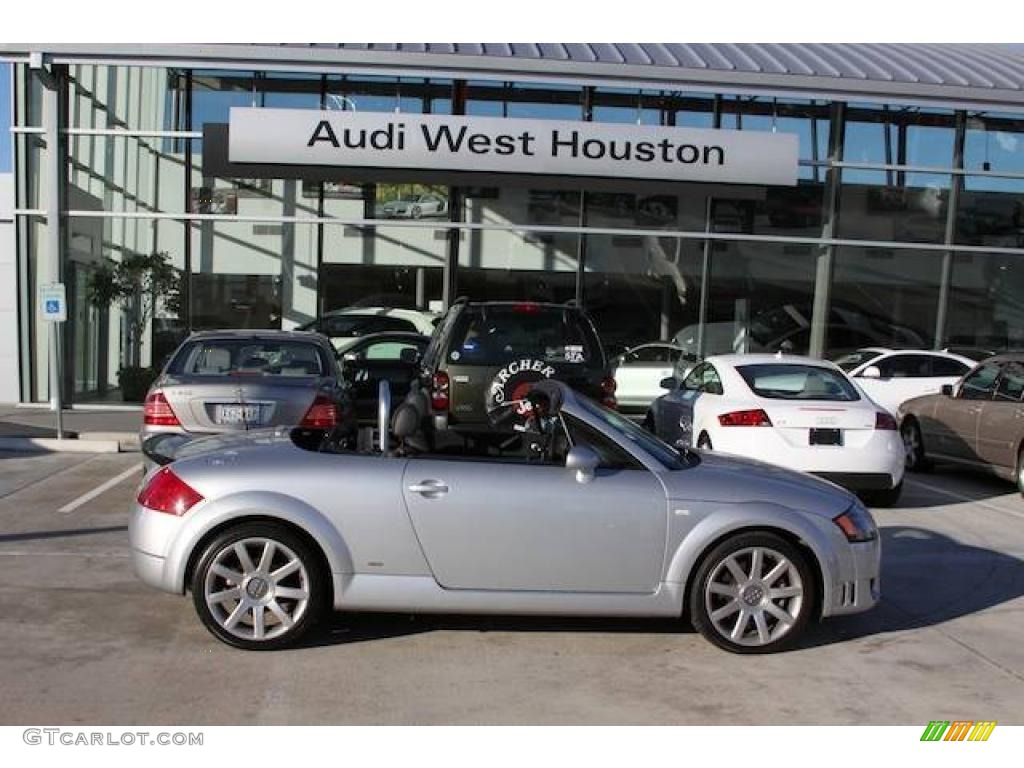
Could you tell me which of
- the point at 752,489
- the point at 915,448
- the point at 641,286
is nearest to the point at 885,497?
the point at 915,448

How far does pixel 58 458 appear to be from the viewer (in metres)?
11.5

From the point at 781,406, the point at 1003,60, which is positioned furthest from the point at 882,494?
the point at 1003,60

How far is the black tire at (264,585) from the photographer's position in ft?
16.2

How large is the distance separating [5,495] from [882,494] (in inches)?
320

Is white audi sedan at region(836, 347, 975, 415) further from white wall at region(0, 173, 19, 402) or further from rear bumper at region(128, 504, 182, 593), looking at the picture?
white wall at region(0, 173, 19, 402)

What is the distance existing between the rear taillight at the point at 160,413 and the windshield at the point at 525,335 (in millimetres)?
2349

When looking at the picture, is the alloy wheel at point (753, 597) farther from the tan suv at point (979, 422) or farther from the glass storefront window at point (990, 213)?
the glass storefront window at point (990, 213)

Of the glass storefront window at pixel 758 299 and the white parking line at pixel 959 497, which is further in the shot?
the glass storefront window at pixel 758 299

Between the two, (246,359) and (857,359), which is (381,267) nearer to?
(857,359)

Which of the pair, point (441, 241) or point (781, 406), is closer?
point (781, 406)

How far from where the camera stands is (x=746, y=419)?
897cm

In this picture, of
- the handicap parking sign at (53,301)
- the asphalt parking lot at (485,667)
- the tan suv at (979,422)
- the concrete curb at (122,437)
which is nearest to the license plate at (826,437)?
the asphalt parking lot at (485,667)

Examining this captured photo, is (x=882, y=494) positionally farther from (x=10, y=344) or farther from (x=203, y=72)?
(x=10, y=344)

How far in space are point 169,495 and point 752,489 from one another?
3.00 m
